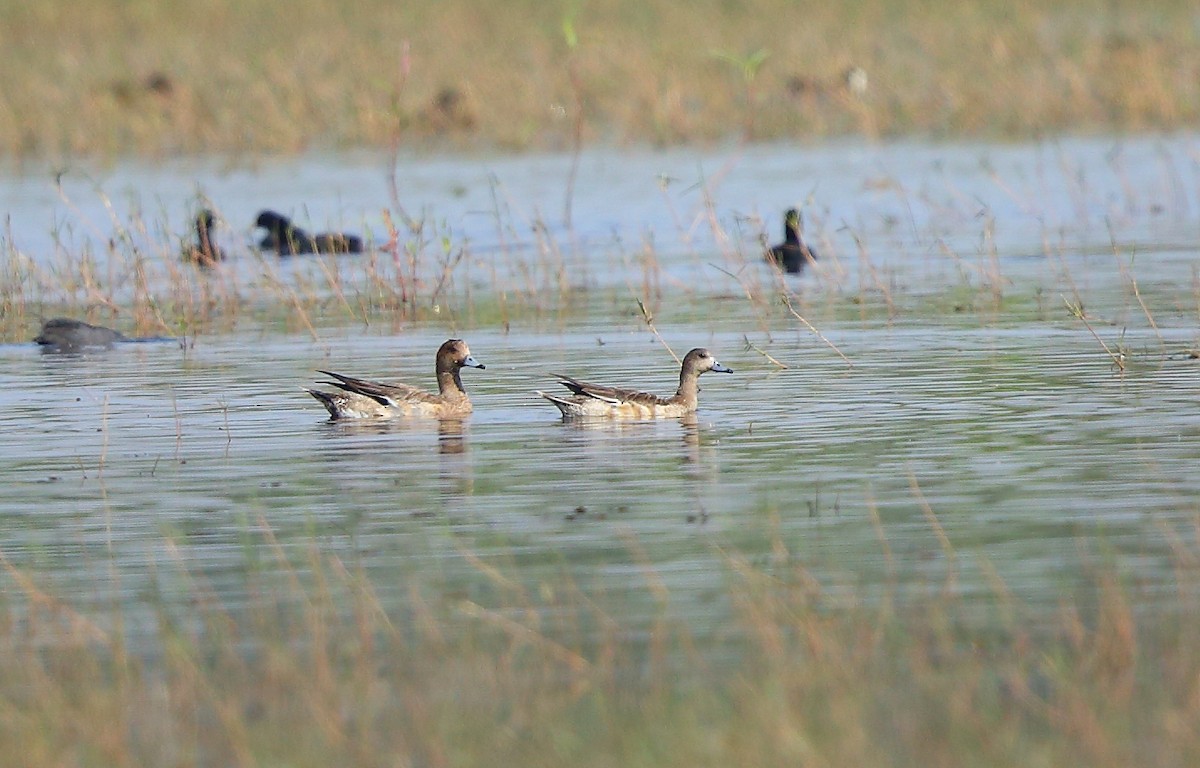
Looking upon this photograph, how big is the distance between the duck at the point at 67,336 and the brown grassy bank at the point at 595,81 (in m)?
16.2

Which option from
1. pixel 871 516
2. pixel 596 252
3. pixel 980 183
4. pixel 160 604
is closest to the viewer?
pixel 160 604

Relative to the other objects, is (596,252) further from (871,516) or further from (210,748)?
(210,748)

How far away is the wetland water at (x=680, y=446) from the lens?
9.86m

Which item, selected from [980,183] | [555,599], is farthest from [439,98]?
[555,599]

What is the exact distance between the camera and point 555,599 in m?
9.14

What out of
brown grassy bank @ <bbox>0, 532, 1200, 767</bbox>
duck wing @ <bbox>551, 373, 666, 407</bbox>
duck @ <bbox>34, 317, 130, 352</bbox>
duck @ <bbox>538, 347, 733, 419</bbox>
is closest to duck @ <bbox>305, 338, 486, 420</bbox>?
duck @ <bbox>538, 347, 733, 419</bbox>

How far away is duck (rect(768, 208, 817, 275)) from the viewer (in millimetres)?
24642

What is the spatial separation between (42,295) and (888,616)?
15792 mm

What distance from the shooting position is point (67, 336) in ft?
64.2

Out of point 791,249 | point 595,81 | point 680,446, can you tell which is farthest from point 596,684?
point 595,81

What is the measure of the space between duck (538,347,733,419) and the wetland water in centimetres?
16

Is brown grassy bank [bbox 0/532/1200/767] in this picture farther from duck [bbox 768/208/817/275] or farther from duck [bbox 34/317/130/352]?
duck [bbox 768/208/817/275]

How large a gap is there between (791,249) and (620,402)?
11049mm

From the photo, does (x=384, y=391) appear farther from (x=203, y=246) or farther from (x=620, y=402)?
(x=203, y=246)
